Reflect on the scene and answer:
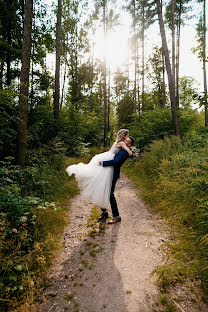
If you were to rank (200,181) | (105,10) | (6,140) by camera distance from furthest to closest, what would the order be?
(105,10)
(6,140)
(200,181)

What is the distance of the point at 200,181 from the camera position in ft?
12.5

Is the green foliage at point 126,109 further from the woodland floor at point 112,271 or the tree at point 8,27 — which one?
the woodland floor at point 112,271

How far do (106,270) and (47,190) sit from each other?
308 centimetres

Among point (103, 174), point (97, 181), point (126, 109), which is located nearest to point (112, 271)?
point (97, 181)

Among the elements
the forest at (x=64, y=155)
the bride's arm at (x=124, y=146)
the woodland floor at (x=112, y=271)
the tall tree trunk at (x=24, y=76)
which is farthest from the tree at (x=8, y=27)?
the woodland floor at (x=112, y=271)

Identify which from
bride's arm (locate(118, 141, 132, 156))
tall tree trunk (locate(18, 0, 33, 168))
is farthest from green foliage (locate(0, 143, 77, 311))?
bride's arm (locate(118, 141, 132, 156))

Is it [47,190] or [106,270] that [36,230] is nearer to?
[106,270]

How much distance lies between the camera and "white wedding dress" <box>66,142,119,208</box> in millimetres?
3668

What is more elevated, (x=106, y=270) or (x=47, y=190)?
(x=47, y=190)

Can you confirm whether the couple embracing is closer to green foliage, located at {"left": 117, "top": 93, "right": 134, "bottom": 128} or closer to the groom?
the groom

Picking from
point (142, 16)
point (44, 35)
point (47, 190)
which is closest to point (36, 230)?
point (47, 190)

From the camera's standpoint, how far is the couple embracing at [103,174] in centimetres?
368

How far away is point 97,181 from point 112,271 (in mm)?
1781

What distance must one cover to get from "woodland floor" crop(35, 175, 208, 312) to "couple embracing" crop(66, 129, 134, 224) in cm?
73
